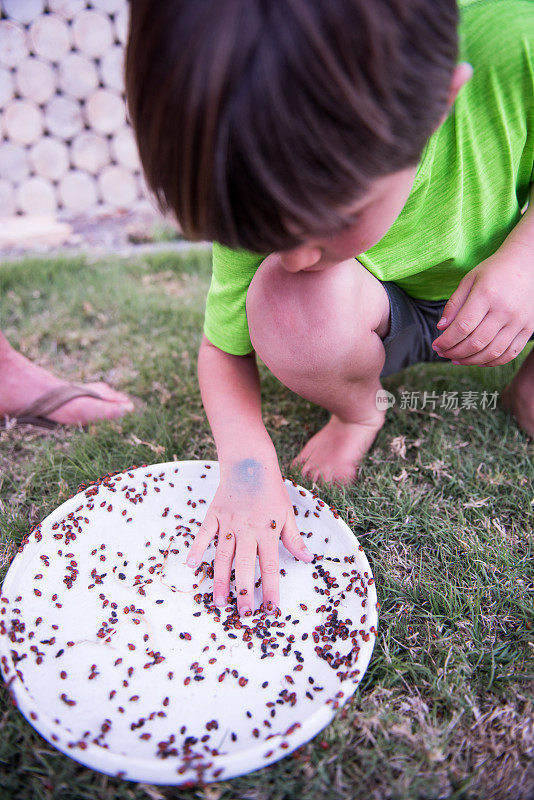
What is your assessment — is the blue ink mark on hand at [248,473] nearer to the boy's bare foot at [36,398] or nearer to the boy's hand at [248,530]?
the boy's hand at [248,530]

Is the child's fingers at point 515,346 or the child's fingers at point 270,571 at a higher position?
the child's fingers at point 515,346

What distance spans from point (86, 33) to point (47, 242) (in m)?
1.81

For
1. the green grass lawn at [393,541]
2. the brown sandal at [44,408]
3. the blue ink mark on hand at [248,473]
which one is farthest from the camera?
the brown sandal at [44,408]

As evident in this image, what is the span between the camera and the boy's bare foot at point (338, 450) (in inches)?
69.3

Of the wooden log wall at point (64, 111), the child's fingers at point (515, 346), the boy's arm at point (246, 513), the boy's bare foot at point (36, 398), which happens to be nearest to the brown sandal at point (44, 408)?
the boy's bare foot at point (36, 398)

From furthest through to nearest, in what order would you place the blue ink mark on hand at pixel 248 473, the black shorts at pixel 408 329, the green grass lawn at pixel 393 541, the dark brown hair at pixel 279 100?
the black shorts at pixel 408 329 < the blue ink mark on hand at pixel 248 473 < the green grass lawn at pixel 393 541 < the dark brown hair at pixel 279 100

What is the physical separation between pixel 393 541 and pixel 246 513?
0.42m

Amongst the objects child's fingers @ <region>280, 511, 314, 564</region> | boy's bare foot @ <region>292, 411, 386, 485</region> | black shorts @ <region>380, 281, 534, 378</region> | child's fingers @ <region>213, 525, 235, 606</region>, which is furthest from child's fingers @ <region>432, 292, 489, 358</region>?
child's fingers @ <region>213, 525, 235, 606</region>

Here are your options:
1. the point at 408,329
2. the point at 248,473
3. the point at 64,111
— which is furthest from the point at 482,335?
the point at 64,111

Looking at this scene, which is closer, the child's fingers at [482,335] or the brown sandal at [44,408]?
the child's fingers at [482,335]

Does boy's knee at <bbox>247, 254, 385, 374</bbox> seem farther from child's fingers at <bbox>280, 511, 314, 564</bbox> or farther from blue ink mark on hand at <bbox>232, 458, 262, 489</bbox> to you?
child's fingers at <bbox>280, 511, 314, 564</bbox>

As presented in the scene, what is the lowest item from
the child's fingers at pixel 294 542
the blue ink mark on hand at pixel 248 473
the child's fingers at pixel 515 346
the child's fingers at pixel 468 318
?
the child's fingers at pixel 294 542

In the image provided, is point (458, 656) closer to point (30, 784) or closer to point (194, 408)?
point (30, 784)

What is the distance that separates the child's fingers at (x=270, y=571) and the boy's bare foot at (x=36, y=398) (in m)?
0.91
